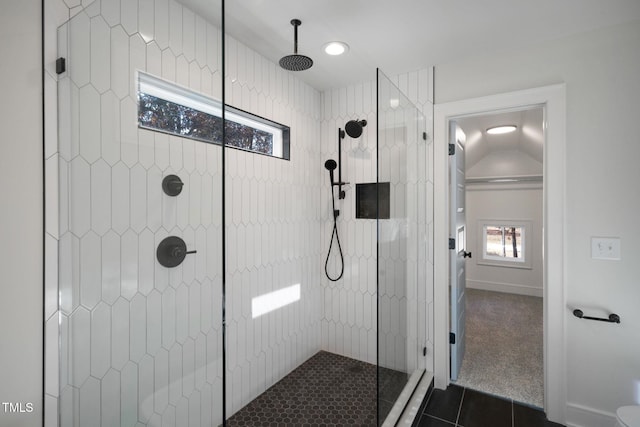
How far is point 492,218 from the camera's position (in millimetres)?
5062

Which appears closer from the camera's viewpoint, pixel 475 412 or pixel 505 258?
pixel 475 412

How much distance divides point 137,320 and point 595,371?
103 inches

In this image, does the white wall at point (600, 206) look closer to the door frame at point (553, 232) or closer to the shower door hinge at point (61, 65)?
the door frame at point (553, 232)

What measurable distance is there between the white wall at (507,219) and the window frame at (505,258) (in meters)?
0.02

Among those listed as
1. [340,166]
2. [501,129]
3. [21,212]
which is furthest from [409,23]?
[501,129]

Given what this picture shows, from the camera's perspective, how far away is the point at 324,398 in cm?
222

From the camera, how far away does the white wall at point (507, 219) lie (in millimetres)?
4758

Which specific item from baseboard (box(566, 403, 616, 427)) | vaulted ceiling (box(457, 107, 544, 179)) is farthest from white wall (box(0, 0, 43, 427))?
vaulted ceiling (box(457, 107, 544, 179))

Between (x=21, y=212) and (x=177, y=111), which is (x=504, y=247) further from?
(x=21, y=212)

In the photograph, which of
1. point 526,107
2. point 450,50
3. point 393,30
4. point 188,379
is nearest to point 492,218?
point 526,107

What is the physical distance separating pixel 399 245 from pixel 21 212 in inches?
71.2

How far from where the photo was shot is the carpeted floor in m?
2.38

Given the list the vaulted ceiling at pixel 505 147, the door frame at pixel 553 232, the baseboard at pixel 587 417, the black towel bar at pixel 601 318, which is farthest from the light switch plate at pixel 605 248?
the vaulted ceiling at pixel 505 147

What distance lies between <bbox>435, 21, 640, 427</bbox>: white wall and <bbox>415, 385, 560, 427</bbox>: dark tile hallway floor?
0.25 metres
